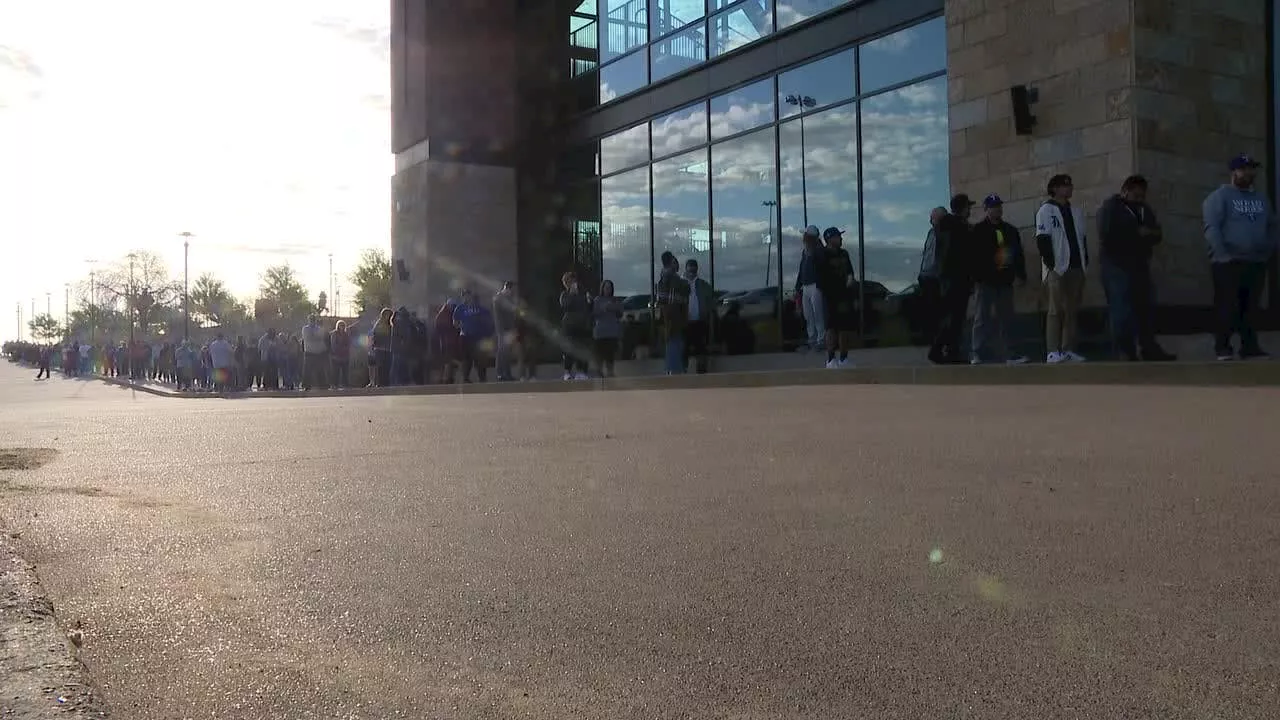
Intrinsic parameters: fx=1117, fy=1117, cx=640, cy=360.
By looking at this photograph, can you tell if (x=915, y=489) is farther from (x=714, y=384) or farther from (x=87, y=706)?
(x=714, y=384)

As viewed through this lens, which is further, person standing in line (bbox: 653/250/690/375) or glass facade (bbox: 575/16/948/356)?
glass facade (bbox: 575/16/948/356)

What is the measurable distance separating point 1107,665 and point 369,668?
152 centimetres

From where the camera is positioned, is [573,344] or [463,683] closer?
[463,683]

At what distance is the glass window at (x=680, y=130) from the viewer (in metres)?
18.5

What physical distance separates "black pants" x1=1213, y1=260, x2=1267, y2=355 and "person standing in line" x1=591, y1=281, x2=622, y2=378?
301 inches

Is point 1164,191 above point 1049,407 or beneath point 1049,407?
above

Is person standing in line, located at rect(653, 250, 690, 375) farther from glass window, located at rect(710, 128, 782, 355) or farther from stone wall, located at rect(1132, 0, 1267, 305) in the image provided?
stone wall, located at rect(1132, 0, 1267, 305)

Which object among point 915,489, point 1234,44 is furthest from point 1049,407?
point 1234,44

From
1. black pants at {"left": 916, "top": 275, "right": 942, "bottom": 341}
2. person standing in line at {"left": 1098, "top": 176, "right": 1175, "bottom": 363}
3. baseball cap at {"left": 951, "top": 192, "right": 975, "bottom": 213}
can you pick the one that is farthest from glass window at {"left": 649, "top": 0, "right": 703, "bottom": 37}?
person standing in line at {"left": 1098, "top": 176, "right": 1175, "bottom": 363}

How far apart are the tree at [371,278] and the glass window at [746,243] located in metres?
61.7

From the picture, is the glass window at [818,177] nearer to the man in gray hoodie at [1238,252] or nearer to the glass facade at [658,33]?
the glass facade at [658,33]

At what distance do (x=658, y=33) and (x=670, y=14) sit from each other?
1.35 feet

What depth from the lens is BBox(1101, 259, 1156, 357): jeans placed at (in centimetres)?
986

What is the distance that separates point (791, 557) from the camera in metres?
3.23
